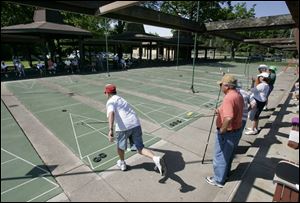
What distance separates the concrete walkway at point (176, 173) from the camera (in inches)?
146

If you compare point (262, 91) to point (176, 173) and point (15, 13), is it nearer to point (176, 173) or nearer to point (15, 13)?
point (176, 173)

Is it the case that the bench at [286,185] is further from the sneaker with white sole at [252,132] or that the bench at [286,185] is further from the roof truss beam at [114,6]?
Answer: the roof truss beam at [114,6]

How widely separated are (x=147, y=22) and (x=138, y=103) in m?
6.08

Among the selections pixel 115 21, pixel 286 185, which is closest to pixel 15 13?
pixel 115 21

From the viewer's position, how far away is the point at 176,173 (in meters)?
4.47

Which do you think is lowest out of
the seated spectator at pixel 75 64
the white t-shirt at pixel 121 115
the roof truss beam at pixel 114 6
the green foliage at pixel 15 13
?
the white t-shirt at pixel 121 115

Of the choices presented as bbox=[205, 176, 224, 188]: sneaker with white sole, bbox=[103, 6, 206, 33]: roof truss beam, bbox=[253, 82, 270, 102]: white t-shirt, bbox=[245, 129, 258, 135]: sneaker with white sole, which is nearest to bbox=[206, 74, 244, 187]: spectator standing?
bbox=[205, 176, 224, 188]: sneaker with white sole

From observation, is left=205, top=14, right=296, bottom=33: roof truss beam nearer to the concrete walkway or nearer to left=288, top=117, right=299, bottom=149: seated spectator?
left=288, top=117, right=299, bottom=149: seated spectator

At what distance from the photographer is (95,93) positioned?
1197 cm

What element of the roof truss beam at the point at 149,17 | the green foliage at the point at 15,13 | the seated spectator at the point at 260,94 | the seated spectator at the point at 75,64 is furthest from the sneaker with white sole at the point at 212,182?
the green foliage at the point at 15,13

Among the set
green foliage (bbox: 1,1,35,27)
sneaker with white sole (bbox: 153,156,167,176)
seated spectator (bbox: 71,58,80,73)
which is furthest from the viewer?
green foliage (bbox: 1,1,35,27)

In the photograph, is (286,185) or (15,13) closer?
(286,185)

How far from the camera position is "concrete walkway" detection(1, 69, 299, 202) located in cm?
370

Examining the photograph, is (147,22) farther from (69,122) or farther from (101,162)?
(69,122)
